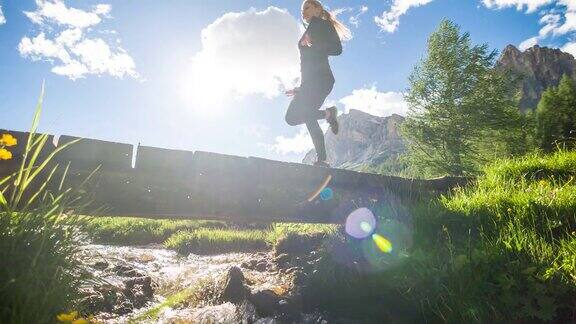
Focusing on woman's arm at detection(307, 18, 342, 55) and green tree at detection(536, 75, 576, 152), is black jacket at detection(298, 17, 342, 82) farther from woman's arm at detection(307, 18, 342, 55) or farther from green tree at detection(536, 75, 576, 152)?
green tree at detection(536, 75, 576, 152)

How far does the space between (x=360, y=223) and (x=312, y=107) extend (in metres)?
2.46

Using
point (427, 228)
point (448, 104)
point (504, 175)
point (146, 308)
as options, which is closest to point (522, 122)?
point (448, 104)

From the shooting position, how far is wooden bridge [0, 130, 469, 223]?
4727 millimetres

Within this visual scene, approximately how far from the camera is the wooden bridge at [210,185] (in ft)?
15.5

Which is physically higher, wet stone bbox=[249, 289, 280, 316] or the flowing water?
wet stone bbox=[249, 289, 280, 316]

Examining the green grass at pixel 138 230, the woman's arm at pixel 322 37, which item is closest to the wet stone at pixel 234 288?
the woman's arm at pixel 322 37

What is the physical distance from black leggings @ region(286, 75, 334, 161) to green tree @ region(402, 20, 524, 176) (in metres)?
16.2

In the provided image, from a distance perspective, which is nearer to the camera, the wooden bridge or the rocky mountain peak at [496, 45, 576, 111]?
the wooden bridge

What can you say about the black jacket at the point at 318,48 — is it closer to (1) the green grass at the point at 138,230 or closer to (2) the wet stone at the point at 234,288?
(2) the wet stone at the point at 234,288

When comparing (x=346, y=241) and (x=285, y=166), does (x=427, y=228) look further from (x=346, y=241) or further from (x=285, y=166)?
(x=285, y=166)

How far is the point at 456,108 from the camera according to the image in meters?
24.0

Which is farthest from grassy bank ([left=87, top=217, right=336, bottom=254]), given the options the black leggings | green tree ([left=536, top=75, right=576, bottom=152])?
green tree ([left=536, top=75, right=576, bottom=152])

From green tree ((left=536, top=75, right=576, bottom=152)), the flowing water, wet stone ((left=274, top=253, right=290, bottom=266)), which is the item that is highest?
green tree ((left=536, top=75, right=576, bottom=152))

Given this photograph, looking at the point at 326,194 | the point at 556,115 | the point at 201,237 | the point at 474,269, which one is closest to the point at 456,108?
the point at 201,237
